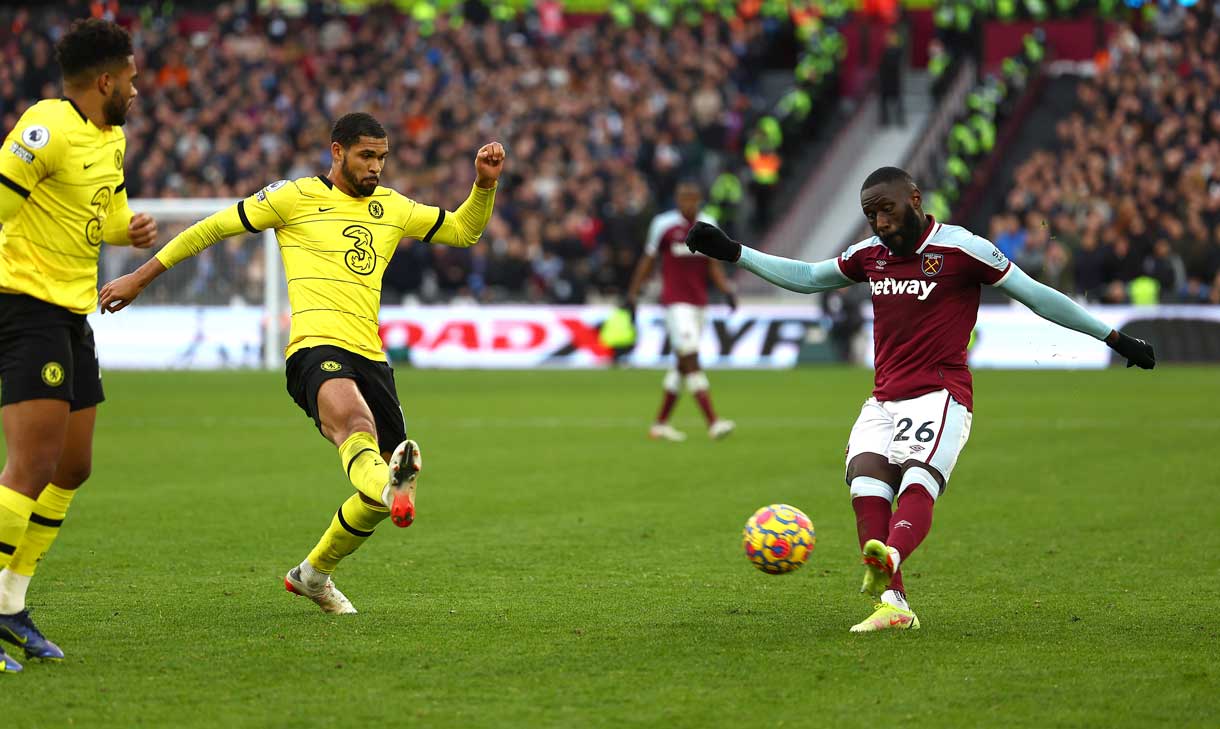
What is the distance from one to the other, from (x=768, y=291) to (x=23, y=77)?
15.7 metres

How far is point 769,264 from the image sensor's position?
23.8 feet

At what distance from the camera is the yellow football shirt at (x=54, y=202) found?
19.4 feet

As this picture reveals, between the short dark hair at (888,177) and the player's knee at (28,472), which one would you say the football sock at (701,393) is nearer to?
the short dark hair at (888,177)

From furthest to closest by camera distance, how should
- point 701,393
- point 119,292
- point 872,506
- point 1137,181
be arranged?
point 1137,181, point 701,393, point 872,506, point 119,292

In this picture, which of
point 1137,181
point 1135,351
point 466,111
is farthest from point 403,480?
point 466,111

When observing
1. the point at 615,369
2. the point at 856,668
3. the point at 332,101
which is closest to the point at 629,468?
the point at 856,668

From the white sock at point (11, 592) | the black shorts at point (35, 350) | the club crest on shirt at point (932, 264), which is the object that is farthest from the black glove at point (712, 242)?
the white sock at point (11, 592)

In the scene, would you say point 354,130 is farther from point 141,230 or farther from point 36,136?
point 36,136

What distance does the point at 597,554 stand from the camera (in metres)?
8.86

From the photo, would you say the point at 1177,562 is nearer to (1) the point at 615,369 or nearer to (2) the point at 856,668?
(2) the point at 856,668

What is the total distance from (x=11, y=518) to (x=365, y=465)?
1.36m

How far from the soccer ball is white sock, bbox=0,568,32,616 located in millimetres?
2894

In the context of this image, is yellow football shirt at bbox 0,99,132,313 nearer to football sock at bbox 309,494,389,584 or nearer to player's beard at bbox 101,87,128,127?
player's beard at bbox 101,87,128,127

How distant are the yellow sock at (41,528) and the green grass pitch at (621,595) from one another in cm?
36
